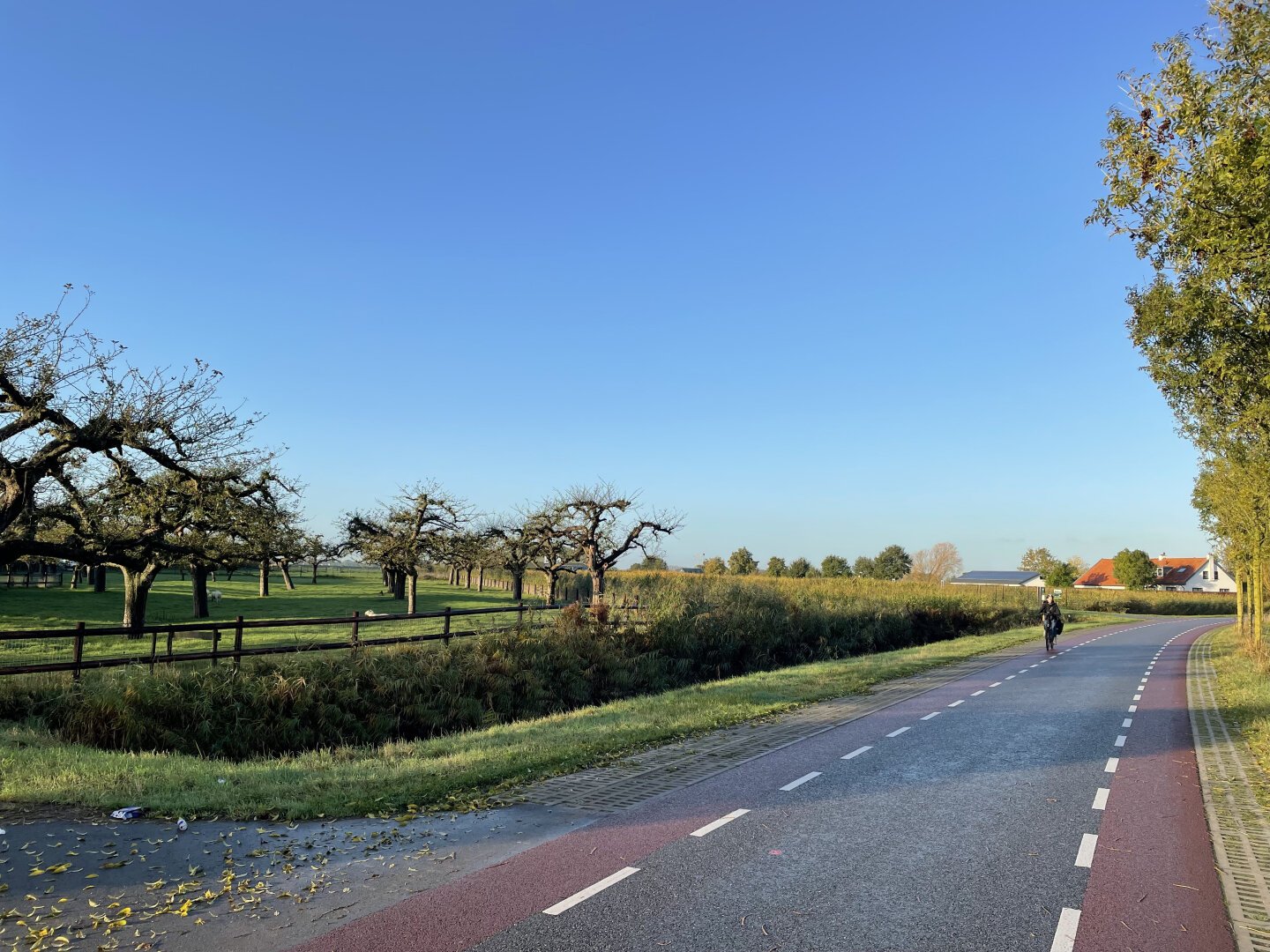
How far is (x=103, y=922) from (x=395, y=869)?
1.92 meters

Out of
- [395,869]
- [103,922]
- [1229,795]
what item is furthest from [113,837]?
[1229,795]

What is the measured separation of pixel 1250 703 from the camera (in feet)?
48.2

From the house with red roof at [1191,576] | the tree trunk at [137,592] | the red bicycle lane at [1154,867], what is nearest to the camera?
the red bicycle lane at [1154,867]

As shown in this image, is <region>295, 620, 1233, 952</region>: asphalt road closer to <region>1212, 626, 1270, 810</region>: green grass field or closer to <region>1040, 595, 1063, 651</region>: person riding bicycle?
<region>1212, 626, 1270, 810</region>: green grass field

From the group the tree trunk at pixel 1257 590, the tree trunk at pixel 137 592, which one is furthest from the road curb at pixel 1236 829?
the tree trunk at pixel 137 592

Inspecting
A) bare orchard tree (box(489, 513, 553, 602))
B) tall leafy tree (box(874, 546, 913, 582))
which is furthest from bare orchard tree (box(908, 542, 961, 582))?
bare orchard tree (box(489, 513, 553, 602))

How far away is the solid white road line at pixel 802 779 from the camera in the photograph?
8.77m

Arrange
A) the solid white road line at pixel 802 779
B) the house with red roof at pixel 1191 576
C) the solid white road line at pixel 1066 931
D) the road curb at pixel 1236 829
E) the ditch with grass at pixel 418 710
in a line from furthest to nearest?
1. the house with red roof at pixel 1191 576
2. the solid white road line at pixel 802 779
3. the ditch with grass at pixel 418 710
4. the road curb at pixel 1236 829
5. the solid white road line at pixel 1066 931

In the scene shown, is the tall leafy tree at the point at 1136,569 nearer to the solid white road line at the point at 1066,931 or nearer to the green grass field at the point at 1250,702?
the green grass field at the point at 1250,702

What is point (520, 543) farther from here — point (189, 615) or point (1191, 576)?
point (1191, 576)

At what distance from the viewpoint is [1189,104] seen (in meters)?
10.1

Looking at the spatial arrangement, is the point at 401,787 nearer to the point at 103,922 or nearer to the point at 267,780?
the point at 267,780

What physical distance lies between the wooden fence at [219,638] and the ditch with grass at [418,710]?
1.13ft

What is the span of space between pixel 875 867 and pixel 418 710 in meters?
13.1
